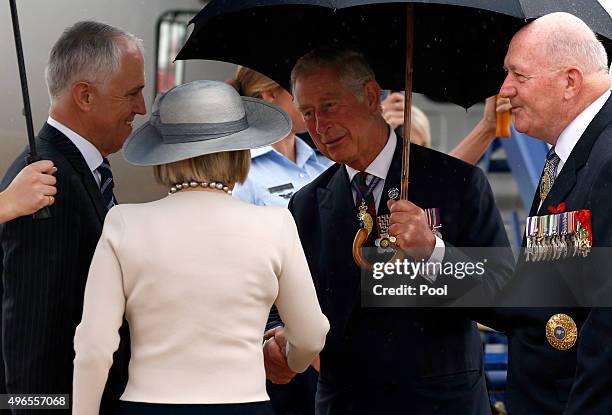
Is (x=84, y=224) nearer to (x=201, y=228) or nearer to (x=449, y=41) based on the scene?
(x=201, y=228)

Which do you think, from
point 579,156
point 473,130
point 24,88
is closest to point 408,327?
point 579,156

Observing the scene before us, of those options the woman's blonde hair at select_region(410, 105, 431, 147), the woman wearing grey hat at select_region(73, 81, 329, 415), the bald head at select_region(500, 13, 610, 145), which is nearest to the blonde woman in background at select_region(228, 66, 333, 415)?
the woman's blonde hair at select_region(410, 105, 431, 147)

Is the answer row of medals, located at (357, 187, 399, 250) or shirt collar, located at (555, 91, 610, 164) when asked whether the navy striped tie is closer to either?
row of medals, located at (357, 187, 399, 250)

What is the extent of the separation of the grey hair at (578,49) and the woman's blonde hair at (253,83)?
1653mm

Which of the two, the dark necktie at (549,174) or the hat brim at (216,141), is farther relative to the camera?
the dark necktie at (549,174)

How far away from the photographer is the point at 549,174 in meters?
3.15

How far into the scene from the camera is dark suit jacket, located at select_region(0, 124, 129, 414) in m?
2.93

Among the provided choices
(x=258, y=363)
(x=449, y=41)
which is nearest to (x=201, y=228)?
(x=258, y=363)

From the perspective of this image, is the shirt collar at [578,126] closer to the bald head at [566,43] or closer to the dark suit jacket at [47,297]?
the bald head at [566,43]

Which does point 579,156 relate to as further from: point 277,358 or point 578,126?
point 277,358

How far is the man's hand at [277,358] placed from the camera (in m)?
3.21

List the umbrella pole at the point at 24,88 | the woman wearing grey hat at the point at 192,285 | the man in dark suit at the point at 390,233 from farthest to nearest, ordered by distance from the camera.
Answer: the man in dark suit at the point at 390,233 < the umbrella pole at the point at 24,88 < the woman wearing grey hat at the point at 192,285

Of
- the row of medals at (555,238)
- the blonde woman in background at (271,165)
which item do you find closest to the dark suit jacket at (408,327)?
the row of medals at (555,238)

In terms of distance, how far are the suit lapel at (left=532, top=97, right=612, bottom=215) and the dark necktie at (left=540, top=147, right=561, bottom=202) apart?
9 centimetres
